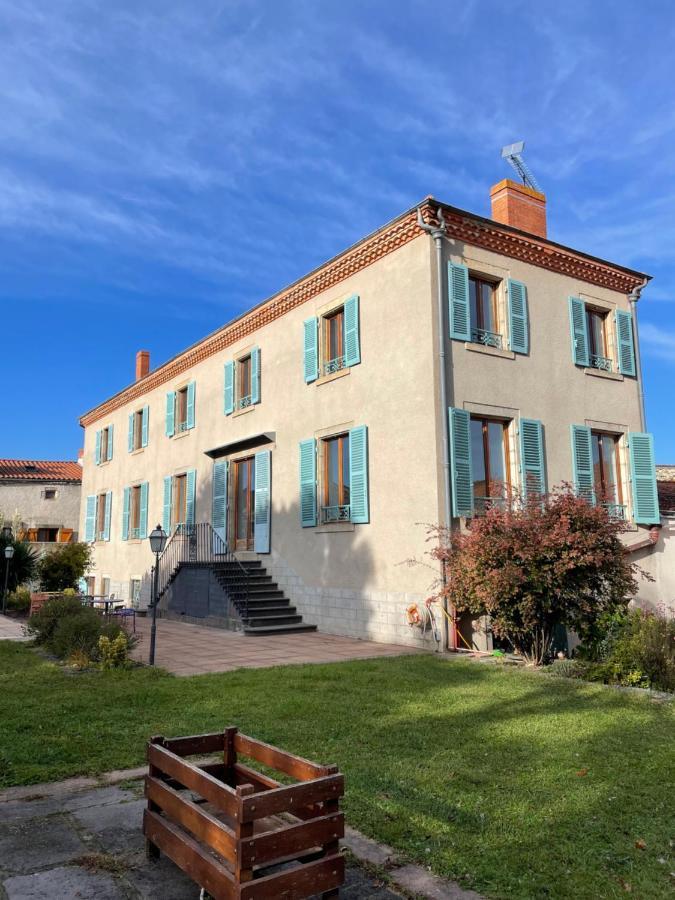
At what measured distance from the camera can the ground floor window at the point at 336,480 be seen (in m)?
13.6

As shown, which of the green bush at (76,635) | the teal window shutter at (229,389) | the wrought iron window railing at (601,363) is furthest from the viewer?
the teal window shutter at (229,389)

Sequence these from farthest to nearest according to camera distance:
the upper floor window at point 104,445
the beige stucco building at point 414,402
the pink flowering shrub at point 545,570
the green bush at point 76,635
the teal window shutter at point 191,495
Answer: the upper floor window at point 104,445 → the teal window shutter at point 191,495 → the beige stucco building at point 414,402 → the green bush at point 76,635 → the pink flowering shrub at point 545,570

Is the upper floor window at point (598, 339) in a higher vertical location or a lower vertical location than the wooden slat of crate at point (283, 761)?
higher

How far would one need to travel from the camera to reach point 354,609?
42.6 ft

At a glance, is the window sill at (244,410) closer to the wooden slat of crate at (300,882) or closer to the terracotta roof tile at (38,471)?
the wooden slat of crate at (300,882)

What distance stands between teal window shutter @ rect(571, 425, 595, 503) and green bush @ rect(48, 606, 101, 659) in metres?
9.01

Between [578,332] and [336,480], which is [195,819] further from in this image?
[578,332]

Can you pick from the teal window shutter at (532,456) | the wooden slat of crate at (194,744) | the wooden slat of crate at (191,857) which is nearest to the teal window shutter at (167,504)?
the teal window shutter at (532,456)

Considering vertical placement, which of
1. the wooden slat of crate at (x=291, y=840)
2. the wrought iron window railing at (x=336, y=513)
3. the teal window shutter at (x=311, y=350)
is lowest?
the wooden slat of crate at (x=291, y=840)

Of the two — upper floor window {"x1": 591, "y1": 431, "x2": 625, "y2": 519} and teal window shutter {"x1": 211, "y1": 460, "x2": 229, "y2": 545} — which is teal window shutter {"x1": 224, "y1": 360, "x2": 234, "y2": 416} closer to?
teal window shutter {"x1": 211, "y1": 460, "x2": 229, "y2": 545}

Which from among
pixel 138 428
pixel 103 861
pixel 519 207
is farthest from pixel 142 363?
pixel 103 861

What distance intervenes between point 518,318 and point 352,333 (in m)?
3.23

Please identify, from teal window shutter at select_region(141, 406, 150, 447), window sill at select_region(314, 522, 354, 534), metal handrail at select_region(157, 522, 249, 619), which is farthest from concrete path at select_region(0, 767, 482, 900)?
teal window shutter at select_region(141, 406, 150, 447)

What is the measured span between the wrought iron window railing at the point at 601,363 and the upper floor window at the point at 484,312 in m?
2.64
